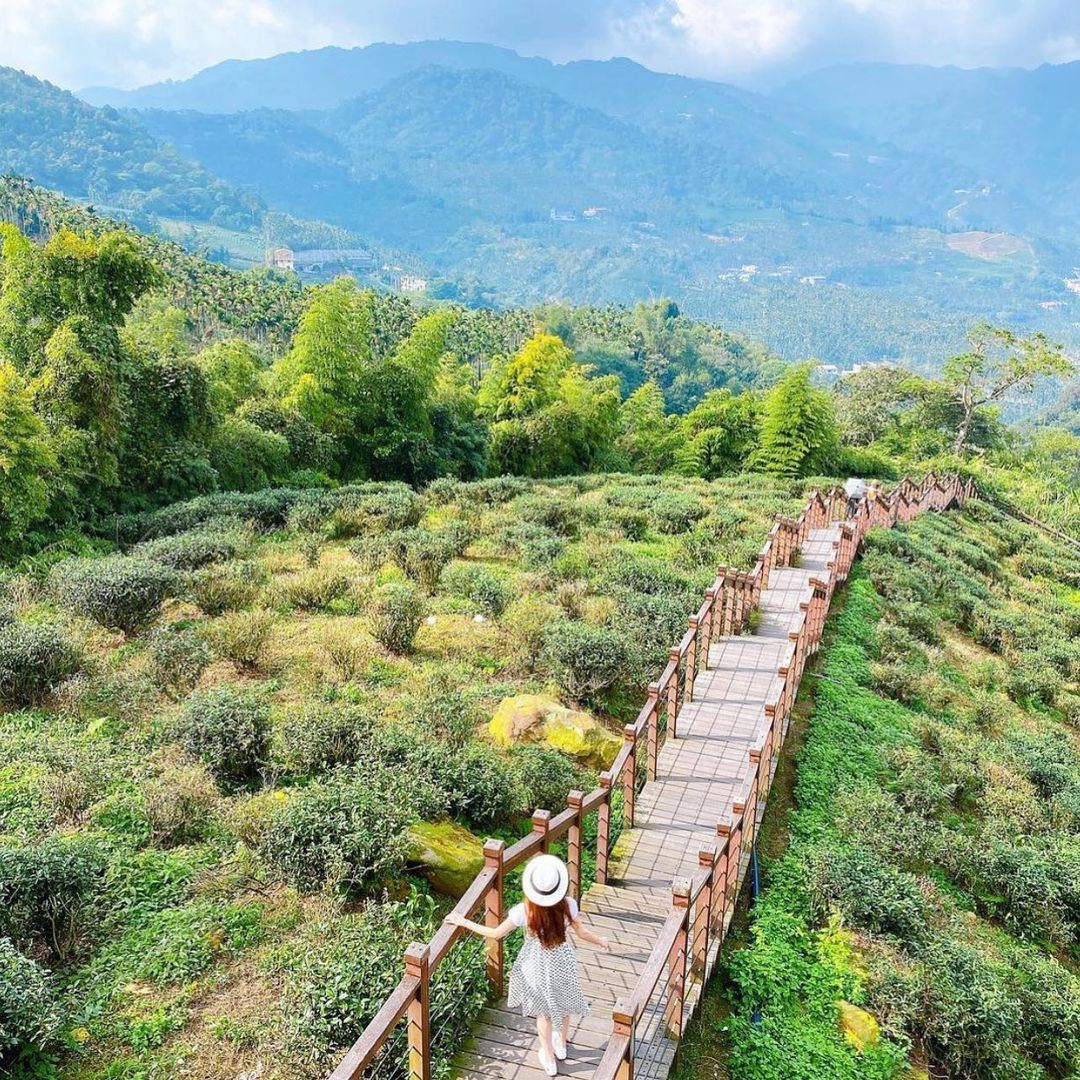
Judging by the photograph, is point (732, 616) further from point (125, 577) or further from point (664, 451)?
point (664, 451)

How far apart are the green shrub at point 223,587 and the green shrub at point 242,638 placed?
3.35 ft

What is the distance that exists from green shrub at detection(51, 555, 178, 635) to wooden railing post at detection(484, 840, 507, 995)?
7.68 m

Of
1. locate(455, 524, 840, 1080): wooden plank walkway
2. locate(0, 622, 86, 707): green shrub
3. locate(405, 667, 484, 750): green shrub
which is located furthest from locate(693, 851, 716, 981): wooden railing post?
locate(0, 622, 86, 707): green shrub

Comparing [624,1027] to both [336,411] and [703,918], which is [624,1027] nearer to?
[703,918]

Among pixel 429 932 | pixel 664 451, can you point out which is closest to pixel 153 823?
pixel 429 932

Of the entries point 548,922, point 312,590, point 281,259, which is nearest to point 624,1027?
point 548,922

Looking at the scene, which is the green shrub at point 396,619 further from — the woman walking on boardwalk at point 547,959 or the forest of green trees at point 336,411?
the forest of green trees at point 336,411

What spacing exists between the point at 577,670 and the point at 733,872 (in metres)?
3.70

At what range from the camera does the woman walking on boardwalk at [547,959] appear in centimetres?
436

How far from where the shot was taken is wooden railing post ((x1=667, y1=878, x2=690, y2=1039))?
4926 millimetres

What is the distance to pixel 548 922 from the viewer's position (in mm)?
4391

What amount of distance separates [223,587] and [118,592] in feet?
4.59

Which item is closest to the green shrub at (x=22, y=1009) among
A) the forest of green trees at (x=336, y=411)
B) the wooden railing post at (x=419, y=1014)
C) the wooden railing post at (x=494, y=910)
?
the wooden railing post at (x=419, y=1014)

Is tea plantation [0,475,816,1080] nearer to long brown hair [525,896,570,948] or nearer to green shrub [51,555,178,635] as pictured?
green shrub [51,555,178,635]
